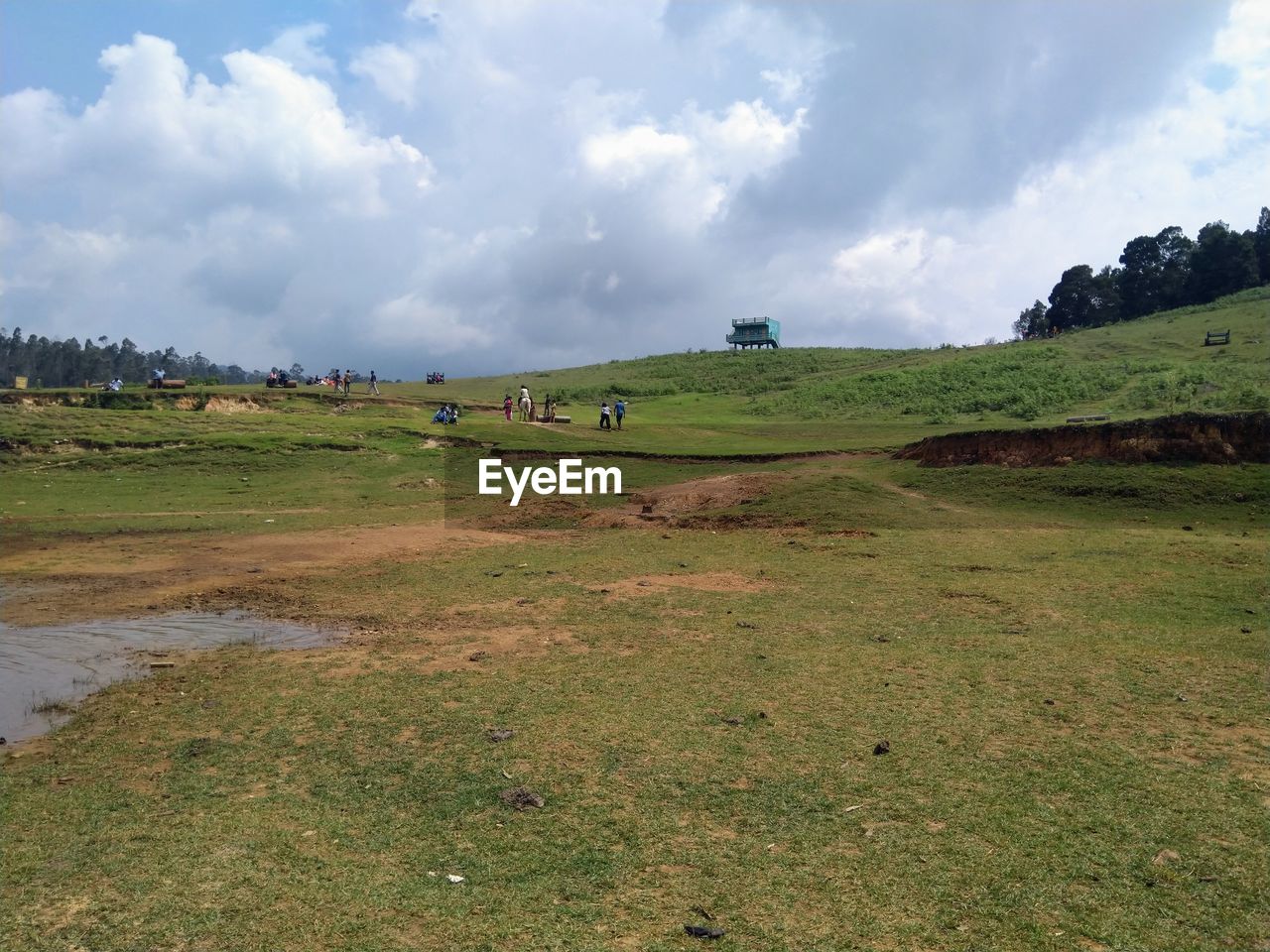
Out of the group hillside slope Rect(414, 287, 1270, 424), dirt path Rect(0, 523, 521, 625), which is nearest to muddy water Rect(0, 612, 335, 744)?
dirt path Rect(0, 523, 521, 625)

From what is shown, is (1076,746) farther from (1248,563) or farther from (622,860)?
(1248,563)

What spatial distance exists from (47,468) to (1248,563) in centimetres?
3133

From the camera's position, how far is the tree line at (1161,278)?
73938 mm

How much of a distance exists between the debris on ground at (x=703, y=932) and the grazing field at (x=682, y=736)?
0.05 m

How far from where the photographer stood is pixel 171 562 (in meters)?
15.6

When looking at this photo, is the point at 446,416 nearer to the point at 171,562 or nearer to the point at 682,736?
the point at 171,562

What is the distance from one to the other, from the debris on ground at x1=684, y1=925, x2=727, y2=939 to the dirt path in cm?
1019

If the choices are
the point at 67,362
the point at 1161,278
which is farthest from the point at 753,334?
the point at 67,362

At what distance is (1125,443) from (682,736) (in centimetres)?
1859

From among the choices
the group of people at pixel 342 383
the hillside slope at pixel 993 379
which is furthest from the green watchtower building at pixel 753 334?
the group of people at pixel 342 383

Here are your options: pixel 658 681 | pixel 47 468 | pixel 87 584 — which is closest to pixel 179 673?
pixel 658 681

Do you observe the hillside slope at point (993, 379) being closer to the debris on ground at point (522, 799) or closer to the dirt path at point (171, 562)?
the dirt path at point (171, 562)

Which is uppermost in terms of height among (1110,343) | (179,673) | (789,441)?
(1110,343)

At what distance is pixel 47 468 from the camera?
2745cm
